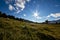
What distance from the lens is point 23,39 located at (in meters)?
13.0

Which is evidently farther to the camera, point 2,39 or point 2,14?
point 2,14

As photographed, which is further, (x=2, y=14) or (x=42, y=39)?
(x=2, y=14)

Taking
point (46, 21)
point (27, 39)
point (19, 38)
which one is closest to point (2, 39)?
point (19, 38)

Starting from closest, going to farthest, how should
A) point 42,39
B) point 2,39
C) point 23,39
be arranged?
point 2,39 → point 23,39 → point 42,39

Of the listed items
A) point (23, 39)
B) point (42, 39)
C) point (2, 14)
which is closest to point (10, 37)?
point (23, 39)

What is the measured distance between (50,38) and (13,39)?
8225mm

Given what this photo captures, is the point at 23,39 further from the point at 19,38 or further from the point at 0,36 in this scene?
the point at 0,36

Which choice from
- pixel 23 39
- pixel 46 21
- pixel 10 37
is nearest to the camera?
pixel 10 37

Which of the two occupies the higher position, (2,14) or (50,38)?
(2,14)

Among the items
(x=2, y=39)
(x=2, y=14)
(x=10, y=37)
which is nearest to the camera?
(x=2, y=39)

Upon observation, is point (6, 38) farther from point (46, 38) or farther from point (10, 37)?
point (46, 38)

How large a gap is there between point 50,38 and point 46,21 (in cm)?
6088

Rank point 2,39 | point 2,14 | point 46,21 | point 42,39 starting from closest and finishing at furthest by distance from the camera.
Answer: point 2,39 → point 42,39 → point 2,14 → point 46,21

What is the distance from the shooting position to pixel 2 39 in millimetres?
11227
